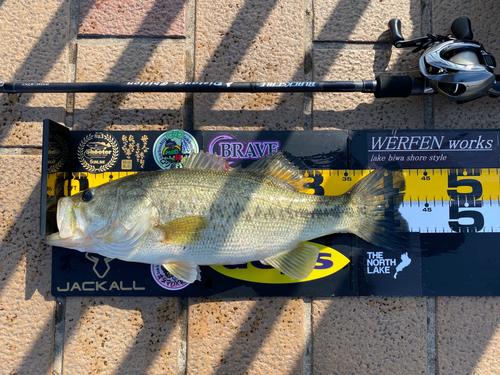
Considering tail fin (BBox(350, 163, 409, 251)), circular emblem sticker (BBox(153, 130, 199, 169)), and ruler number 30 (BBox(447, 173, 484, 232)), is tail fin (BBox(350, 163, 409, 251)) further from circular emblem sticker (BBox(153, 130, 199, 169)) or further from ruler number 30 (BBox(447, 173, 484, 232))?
circular emblem sticker (BBox(153, 130, 199, 169))

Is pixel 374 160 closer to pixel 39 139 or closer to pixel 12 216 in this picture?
pixel 39 139

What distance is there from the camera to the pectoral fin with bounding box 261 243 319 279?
6.88 ft

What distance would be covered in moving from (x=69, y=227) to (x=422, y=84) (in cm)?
254

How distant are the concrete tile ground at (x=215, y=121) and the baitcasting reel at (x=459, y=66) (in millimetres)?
239

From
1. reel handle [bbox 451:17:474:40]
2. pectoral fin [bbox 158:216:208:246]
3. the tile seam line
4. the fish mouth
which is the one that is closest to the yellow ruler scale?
the fish mouth

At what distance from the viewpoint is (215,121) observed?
7.81ft

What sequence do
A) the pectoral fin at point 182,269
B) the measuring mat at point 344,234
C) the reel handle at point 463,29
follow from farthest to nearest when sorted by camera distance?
the measuring mat at point 344,234 → the reel handle at point 463,29 → the pectoral fin at point 182,269

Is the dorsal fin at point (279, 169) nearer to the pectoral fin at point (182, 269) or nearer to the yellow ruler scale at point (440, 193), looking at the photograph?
the yellow ruler scale at point (440, 193)

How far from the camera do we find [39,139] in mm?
2367

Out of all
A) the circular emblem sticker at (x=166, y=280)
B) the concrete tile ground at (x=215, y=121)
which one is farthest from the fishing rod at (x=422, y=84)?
the circular emblem sticker at (x=166, y=280)

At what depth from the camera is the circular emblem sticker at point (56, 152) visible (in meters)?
2.11

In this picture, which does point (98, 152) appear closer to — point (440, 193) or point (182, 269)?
point (182, 269)

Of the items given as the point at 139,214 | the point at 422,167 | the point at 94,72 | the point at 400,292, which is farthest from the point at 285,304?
the point at 94,72

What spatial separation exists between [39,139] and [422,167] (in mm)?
2877
